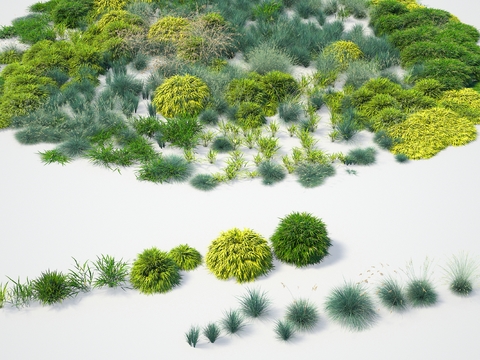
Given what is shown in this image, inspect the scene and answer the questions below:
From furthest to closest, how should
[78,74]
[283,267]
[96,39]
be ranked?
[96,39] < [78,74] < [283,267]

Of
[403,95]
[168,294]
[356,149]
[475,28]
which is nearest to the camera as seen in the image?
[168,294]

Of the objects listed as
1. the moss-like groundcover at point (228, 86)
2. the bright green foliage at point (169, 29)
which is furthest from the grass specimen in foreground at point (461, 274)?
the bright green foliage at point (169, 29)

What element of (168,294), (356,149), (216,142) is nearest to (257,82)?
(216,142)

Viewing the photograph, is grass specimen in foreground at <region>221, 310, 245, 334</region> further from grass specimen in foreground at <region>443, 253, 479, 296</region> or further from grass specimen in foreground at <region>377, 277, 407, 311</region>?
grass specimen in foreground at <region>443, 253, 479, 296</region>

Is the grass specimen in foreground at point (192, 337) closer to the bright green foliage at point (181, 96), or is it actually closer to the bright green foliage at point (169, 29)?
the bright green foliage at point (181, 96)

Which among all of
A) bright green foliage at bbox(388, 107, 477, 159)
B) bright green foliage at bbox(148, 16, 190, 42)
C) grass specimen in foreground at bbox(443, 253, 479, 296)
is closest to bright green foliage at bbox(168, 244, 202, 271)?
grass specimen in foreground at bbox(443, 253, 479, 296)

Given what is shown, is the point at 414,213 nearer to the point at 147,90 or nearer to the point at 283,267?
the point at 283,267
